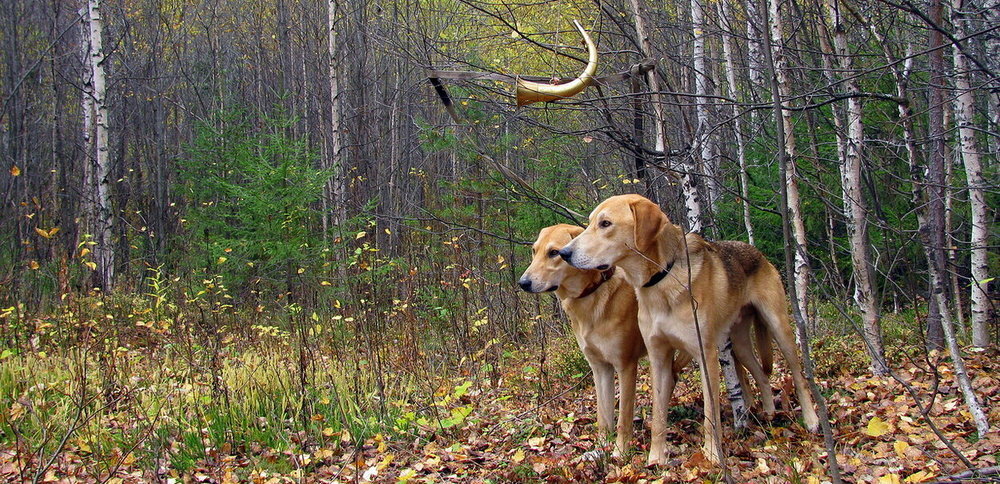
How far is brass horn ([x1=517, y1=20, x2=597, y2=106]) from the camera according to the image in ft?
15.8

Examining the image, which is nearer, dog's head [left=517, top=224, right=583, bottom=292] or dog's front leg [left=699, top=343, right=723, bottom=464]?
dog's front leg [left=699, top=343, right=723, bottom=464]

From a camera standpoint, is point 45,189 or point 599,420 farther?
point 45,189

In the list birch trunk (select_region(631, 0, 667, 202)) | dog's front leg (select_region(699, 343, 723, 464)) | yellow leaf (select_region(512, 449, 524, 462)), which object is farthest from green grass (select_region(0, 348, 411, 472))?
birch trunk (select_region(631, 0, 667, 202))

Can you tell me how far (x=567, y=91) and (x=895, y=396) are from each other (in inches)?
133

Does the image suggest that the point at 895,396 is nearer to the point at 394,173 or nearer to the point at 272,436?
the point at 272,436

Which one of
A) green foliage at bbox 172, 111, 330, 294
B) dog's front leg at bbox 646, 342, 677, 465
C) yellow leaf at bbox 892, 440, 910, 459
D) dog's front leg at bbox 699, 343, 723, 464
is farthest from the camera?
green foliage at bbox 172, 111, 330, 294

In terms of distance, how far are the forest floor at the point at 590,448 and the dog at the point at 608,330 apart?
25 centimetres

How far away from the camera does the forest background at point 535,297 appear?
480cm

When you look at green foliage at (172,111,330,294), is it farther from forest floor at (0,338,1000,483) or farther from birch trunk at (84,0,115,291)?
→ forest floor at (0,338,1000,483)

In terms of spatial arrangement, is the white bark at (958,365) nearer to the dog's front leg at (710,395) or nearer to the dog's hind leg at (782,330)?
the dog's hind leg at (782,330)


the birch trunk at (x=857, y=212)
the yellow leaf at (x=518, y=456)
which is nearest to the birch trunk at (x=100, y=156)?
the yellow leaf at (x=518, y=456)

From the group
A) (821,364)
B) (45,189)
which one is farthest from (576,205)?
(45,189)

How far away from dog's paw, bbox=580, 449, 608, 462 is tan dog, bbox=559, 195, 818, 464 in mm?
300

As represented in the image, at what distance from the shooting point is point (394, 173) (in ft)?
66.5
